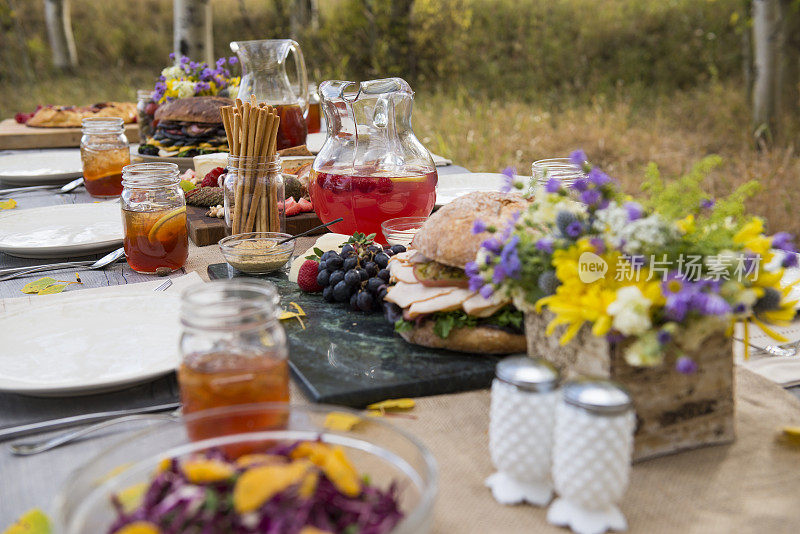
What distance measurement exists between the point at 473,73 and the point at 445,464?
10375mm

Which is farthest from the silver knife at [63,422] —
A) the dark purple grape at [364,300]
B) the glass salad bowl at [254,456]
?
the dark purple grape at [364,300]

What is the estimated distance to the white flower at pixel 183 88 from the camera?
9.96 ft

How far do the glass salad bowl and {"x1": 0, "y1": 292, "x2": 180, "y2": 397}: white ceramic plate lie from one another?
33 cm

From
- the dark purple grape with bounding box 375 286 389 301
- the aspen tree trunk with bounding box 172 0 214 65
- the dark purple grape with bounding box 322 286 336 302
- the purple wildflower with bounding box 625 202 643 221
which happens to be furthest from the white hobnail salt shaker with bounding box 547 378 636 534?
the aspen tree trunk with bounding box 172 0 214 65

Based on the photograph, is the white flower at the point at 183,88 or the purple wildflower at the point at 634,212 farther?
→ the white flower at the point at 183,88

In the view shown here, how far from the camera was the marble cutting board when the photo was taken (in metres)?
1.19

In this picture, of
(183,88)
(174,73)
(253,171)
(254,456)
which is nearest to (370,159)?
(253,171)

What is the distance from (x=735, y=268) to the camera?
Answer: 94 cm

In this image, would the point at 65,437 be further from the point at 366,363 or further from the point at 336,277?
the point at 336,277

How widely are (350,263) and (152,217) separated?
514mm

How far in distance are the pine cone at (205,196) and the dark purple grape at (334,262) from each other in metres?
0.80

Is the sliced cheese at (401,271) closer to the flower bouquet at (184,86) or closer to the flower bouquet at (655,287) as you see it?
the flower bouquet at (655,287)

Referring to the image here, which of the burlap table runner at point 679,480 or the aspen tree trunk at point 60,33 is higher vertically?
the aspen tree trunk at point 60,33

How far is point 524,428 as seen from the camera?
2.84 feet
